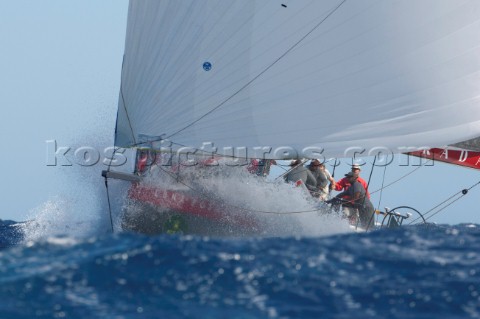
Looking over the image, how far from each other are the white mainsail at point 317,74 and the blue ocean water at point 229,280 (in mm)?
3335

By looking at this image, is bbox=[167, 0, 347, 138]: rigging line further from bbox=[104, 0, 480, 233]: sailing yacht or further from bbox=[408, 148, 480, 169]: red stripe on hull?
bbox=[408, 148, 480, 169]: red stripe on hull

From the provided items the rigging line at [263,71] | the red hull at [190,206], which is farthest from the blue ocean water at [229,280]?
the red hull at [190,206]

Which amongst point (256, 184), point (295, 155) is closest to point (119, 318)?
point (295, 155)

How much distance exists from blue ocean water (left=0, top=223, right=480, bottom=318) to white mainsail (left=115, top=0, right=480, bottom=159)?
3.34 meters

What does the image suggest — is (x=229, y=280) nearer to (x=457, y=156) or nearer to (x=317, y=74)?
(x=317, y=74)

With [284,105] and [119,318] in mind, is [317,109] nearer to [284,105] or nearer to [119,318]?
[284,105]

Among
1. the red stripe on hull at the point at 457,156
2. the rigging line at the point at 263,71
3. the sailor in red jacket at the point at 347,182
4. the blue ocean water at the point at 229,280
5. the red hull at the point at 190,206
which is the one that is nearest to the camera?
the blue ocean water at the point at 229,280

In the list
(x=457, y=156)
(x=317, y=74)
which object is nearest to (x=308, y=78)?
(x=317, y=74)

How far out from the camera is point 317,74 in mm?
11875

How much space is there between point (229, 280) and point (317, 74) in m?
5.09

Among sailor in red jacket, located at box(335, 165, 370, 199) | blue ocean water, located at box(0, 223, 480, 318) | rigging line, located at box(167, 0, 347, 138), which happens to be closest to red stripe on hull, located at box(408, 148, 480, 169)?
sailor in red jacket, located at box(335, 165, 370, 199)

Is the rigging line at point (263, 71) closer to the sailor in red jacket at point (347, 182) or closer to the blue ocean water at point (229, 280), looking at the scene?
the sailor in red jacket at point (347, 182)

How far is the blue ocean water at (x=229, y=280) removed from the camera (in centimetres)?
686

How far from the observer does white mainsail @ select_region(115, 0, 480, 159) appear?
11812mm
